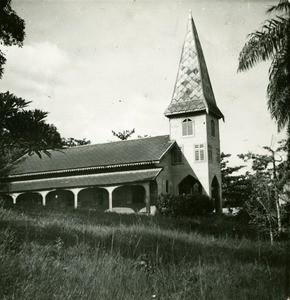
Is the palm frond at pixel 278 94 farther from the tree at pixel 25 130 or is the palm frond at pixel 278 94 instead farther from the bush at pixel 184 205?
the bush at pixel 184 205

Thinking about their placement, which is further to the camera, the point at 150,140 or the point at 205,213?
the point at 150,140

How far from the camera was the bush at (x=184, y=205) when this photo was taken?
22297 mm

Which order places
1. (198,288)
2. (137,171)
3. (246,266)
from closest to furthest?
(198,288)
(246,266)
(137,171)

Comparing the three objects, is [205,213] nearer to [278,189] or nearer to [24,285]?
[278,189]

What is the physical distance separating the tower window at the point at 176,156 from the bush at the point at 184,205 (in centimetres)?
623

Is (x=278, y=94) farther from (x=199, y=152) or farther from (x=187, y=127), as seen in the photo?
(x=187, y=127)

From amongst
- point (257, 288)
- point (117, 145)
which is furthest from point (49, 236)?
Result: point (117, 145)

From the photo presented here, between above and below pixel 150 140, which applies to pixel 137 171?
below

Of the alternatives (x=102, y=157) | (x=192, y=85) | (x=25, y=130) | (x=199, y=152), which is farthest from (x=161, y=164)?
(x=25, y=130)

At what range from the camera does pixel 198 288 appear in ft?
17.1

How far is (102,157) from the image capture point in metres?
30.3

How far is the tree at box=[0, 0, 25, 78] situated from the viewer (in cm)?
857

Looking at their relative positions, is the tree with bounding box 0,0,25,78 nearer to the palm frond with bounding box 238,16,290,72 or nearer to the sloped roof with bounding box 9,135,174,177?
the palm frond with bounding box 238,16,290,72

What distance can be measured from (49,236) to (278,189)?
10562mm
